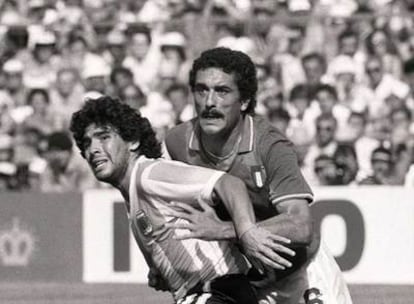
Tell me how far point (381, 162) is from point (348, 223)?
0.78 meters

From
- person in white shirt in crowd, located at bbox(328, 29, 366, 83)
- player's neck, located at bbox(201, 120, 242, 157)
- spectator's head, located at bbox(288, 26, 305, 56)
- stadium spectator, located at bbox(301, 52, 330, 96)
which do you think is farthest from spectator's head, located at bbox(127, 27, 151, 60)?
player's neck, located at bbox(201, 120, 242, 157)

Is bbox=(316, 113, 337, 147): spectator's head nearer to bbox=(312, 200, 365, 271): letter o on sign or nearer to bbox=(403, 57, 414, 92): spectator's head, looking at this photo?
bbox=(312, 200, 365, 271): letter o on sign

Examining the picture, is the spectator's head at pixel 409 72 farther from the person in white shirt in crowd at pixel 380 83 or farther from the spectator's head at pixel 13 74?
the spectator's head at pixel 13 74

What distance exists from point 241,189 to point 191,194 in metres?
0.22

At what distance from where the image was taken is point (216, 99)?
6.28m

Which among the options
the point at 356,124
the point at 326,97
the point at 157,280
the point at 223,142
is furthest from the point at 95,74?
the point at 157,280

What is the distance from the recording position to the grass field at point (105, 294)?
1112 cm

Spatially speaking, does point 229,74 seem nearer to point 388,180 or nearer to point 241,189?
point 241,189

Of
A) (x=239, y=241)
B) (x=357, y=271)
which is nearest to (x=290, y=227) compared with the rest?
(x=239, y=241)

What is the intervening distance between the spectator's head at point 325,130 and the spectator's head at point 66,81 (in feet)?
8.42

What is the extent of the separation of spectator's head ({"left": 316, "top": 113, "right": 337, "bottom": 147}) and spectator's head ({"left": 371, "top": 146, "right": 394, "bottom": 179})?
504mm

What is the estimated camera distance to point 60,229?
1222 centimetres

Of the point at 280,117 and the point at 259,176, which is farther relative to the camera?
the point at 280,117

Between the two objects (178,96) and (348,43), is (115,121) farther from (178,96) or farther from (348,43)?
(348,43)
